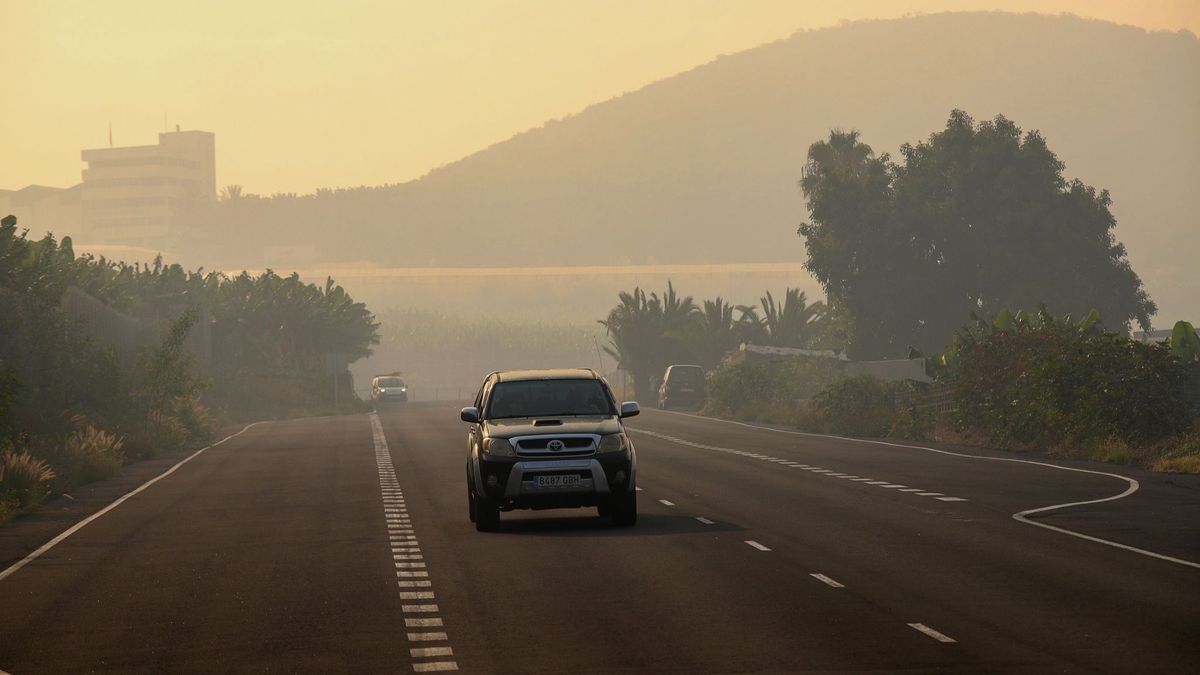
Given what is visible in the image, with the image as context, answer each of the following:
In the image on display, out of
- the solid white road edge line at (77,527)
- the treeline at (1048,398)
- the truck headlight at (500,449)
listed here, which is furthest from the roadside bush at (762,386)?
the truck headlight at (500,449)

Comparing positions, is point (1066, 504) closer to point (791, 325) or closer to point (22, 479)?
point (22, 479)

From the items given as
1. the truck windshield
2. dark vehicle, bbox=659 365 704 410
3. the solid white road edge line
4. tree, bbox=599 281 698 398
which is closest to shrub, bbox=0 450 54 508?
the solid white road edge line

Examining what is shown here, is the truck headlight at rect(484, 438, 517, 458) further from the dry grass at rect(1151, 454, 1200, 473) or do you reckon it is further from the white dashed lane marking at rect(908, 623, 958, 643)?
the dry grass at rect(1151, 454, 1200, 473)

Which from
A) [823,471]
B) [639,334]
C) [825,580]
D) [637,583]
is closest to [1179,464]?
[823,471]

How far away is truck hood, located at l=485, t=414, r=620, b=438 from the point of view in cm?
1966

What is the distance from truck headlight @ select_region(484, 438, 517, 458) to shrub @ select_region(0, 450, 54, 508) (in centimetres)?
860

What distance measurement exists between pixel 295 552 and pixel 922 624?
788 cm

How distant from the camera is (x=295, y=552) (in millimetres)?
18141

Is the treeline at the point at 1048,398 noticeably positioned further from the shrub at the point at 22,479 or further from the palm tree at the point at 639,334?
the palm tree at the point at 639,334

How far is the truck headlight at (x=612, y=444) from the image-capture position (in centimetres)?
1958

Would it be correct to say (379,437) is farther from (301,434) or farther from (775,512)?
(775,512)

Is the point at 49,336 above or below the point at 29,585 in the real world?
above

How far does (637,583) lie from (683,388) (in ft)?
203

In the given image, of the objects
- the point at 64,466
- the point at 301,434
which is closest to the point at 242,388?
the point at 301,434
